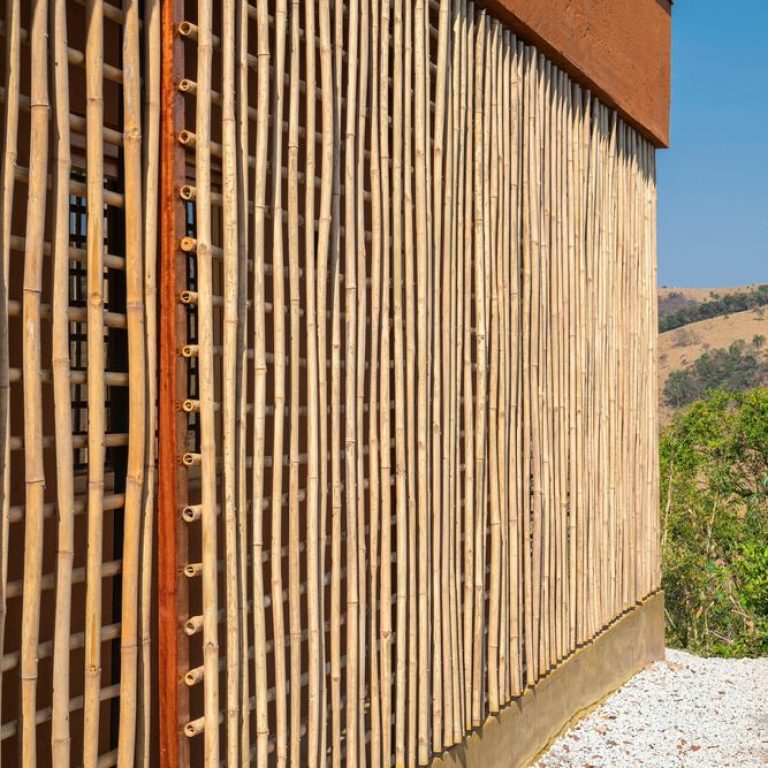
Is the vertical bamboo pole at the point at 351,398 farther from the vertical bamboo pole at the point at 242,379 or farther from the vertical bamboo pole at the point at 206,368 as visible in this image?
the vertical bamboo pole at the point at 206,368

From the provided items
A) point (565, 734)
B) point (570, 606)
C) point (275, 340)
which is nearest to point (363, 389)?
point (275, 340)

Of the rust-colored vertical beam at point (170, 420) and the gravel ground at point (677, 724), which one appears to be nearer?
the rust-colored vertical beam at point (170, 420)

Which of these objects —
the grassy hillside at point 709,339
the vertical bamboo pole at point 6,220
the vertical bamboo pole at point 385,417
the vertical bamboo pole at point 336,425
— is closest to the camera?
the vertical bamboo pole at point 6,220

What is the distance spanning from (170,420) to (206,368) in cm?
14

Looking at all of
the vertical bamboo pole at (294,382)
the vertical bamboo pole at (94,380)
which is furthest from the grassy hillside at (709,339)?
the vertical bamboo pole at (94,380)

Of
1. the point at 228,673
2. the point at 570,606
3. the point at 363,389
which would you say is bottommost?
the point at 570,606

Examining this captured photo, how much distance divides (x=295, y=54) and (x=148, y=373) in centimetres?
94

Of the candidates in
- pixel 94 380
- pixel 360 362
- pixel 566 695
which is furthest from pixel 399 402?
pixel 566 695

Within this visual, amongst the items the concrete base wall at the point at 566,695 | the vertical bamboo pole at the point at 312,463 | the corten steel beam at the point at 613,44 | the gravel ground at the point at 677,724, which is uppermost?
the corten steel beam at the point at 613,44

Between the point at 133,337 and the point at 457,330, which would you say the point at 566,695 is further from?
the point at 133,337

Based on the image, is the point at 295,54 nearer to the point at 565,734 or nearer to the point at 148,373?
the point at 148,373

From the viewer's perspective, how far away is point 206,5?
2092 mm

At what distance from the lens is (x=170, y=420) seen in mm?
A: 2039

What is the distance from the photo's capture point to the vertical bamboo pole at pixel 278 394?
2.30m
